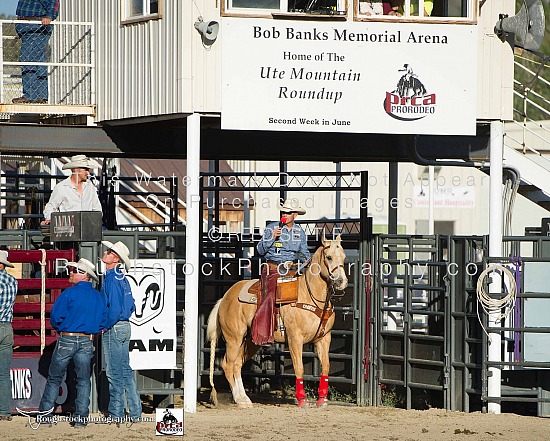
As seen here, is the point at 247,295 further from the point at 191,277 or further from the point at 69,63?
the point at 69,63

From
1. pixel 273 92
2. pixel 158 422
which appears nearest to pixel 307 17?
pixel 273 92

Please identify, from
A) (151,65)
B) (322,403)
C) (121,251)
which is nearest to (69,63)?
(151,65)

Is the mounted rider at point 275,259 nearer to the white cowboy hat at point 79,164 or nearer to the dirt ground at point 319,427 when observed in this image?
the dirt ground at point 319,427

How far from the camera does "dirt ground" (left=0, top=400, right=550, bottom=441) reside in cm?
1191

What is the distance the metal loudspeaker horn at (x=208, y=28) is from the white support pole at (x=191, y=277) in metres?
0.92

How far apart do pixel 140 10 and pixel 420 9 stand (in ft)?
11.2

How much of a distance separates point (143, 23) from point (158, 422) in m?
5.13

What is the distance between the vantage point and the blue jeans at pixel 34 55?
1551 centimetres

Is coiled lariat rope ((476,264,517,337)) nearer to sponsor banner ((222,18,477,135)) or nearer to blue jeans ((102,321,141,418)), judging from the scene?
sponsor banner ((222,18,477,135))

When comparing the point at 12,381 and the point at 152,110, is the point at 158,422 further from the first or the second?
the point at 152,110

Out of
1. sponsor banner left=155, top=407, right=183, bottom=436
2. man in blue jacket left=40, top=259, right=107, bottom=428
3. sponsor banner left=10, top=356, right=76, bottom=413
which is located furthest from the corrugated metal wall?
sponsor banner left=155, top=407, right=183, bottom=436

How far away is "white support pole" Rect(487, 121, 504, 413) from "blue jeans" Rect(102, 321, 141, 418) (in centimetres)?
419

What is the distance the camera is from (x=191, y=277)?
13.8m

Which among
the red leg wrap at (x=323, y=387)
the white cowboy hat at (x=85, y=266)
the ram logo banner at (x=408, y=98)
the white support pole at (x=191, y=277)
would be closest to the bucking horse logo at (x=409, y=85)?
the ram logo banner at (x=408, y=98)
